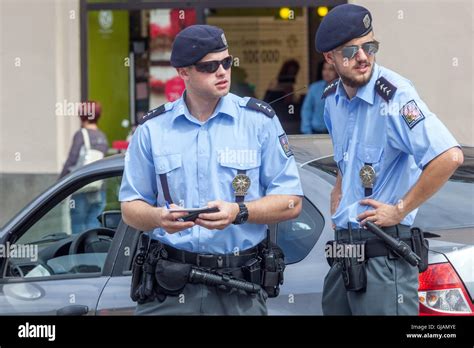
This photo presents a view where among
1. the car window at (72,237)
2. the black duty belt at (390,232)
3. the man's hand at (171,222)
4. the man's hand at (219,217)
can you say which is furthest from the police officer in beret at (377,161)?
the car window at (72,237)

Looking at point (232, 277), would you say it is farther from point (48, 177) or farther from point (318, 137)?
point (48, 177)

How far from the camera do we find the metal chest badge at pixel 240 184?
3.70 m

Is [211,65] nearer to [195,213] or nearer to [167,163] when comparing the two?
[167,163]

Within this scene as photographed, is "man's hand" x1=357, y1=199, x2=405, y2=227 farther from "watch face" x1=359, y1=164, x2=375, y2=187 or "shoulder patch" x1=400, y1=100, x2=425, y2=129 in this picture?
"shoulder patch" x1=400, y1=100, x2=425, y2=129

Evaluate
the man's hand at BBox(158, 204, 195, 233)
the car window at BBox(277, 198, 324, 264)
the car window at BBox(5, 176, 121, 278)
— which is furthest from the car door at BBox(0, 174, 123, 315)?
the man's hand at BBox(158, 204, 195, 233)

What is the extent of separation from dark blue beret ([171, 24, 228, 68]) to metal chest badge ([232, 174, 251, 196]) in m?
0.46

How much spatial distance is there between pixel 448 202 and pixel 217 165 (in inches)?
44.2

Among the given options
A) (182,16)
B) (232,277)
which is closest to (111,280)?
(232,277)

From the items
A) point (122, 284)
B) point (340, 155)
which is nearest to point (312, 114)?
point (122, 284)

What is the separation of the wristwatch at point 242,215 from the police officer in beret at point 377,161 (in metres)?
0.38

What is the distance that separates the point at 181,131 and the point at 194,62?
0.26 meters

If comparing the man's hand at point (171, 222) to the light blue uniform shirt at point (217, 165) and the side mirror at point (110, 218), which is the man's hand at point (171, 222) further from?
the side mirror at point (110, 218)

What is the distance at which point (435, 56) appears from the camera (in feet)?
33.1
